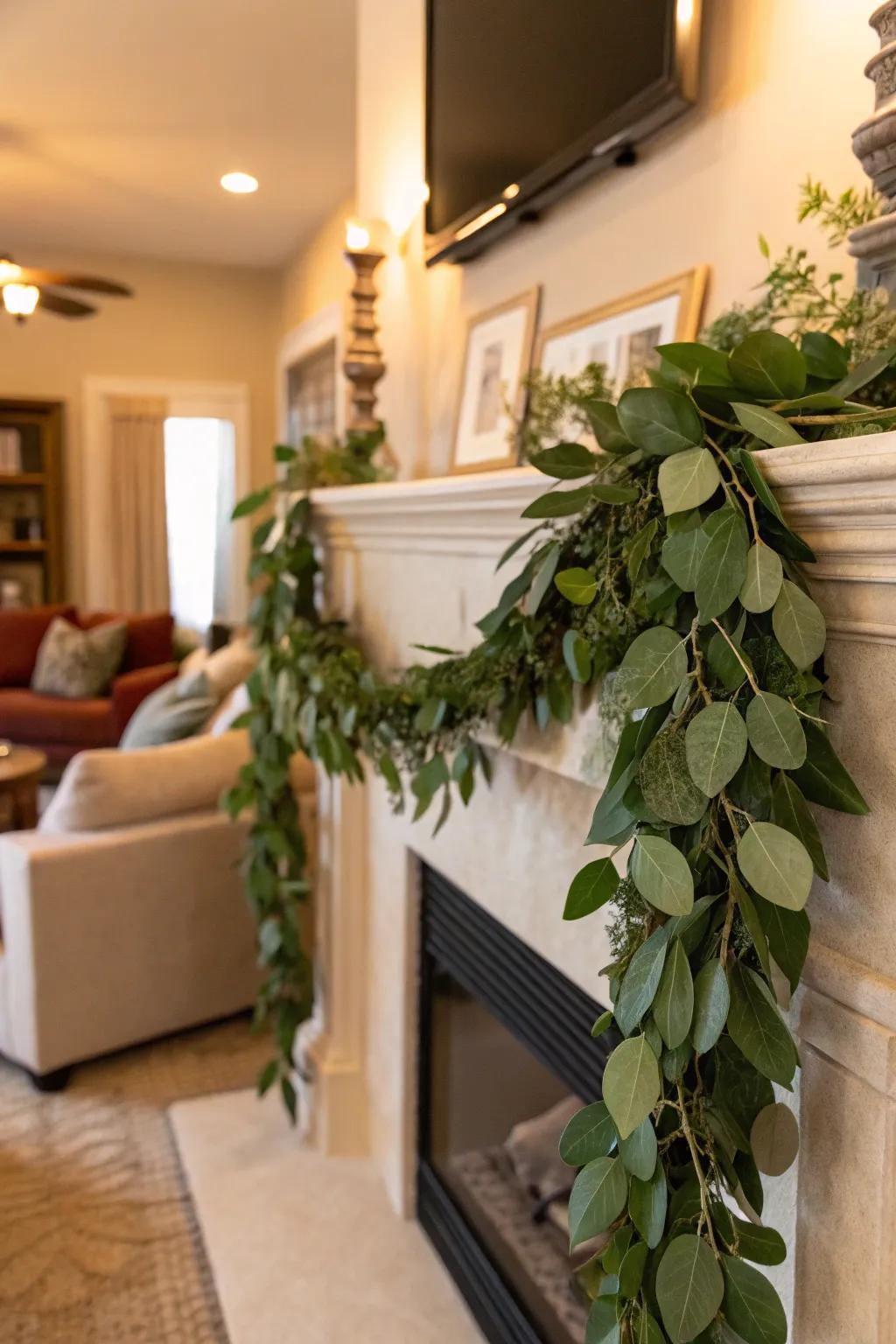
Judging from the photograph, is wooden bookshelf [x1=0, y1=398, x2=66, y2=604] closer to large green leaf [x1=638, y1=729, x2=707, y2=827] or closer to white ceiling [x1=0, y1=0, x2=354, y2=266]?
white ceiling [x1=0, y1=0, x2=354, y2=266]

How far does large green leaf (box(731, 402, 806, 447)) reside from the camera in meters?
0.80

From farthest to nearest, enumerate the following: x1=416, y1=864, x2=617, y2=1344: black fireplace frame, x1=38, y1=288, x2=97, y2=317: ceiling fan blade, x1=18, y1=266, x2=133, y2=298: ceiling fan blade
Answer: x1=38, y1=288, x2=97, y2=317: ceiling fan blade, x1=18, y1=266, x2=133, y2=298: ceiling fan blade, x1=416, y1=864, x2=617, y2=1344: black fireplace frame

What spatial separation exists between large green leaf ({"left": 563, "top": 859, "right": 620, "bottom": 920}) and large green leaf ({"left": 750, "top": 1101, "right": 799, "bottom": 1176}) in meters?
0.20

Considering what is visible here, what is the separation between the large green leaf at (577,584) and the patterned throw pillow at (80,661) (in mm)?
5152

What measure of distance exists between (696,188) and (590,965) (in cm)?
105

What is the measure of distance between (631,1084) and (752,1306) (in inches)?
6.9

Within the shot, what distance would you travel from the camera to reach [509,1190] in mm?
2002

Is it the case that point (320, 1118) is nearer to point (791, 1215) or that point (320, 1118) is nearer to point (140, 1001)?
point (140, 1001)

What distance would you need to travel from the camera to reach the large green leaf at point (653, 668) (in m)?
0.82

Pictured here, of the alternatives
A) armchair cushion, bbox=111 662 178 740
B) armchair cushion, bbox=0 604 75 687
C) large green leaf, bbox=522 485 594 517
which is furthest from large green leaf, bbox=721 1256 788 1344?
armchair cushion, bbox=0 604 75 687

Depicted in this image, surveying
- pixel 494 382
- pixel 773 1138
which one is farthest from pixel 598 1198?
pixel 494 382

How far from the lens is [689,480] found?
811mm

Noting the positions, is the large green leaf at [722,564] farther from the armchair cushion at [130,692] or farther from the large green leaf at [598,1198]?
the armchair cushion at [130,692]

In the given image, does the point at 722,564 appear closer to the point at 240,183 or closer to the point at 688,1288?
the point at 688,1288
